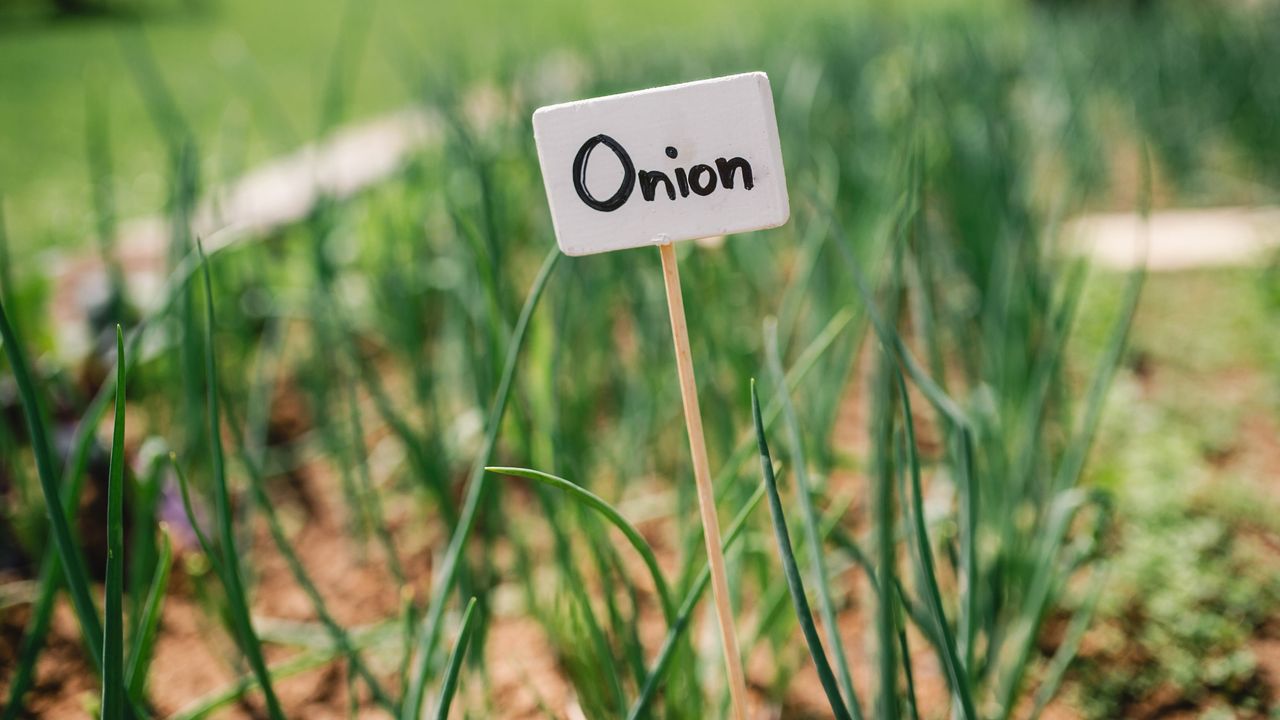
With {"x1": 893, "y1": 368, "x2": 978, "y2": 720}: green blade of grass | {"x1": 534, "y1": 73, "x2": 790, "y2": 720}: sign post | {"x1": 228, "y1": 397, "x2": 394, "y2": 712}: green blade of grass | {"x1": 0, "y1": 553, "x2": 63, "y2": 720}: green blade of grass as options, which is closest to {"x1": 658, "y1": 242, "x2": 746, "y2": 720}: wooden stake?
{"x1": 534, "y1": 73, "x2": 790, "y2": 720}: sign post

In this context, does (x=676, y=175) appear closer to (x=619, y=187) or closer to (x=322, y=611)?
(x=619, y=187)

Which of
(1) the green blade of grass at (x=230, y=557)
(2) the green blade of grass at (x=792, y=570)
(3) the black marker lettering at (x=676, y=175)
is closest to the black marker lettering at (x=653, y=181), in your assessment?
(3) the black marker lettering at (x=676, y=175)

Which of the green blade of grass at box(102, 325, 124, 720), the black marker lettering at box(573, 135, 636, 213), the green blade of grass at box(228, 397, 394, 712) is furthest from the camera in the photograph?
the green blade of grass at box(228, 397, 394, 712)

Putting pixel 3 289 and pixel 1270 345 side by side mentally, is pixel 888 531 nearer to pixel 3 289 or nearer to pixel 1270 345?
pixel 3 289

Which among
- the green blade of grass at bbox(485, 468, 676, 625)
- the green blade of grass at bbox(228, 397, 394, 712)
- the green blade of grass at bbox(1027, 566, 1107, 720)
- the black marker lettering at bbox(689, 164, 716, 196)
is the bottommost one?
the green blade of grass at bbox(1027, 566, 1107, 720)

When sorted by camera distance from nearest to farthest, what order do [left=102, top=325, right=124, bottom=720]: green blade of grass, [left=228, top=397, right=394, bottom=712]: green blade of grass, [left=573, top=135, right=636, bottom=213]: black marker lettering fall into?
[left=102, top=325, right=124, bottom=720]: green blade of grass
[left=573, top=135, right=636, bottom=213]: black marker lettering
[left=228, top=397, right=394, bottom=712]: green blade of grass

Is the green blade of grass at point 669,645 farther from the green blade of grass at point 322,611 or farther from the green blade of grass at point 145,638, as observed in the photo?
the green blade of grass at point 145,638

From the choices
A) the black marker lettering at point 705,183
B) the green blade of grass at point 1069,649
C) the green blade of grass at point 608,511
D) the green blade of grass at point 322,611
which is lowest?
the green blade of grass at point 1069,649

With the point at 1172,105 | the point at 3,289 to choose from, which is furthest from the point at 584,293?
the point at 1172,105

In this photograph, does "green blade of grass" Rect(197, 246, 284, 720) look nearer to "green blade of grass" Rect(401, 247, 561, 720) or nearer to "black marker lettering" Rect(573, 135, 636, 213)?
"green blade of grass" Rect(401, 247, 561, 720)

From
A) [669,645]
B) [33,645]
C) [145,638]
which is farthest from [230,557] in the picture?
[669,645]
